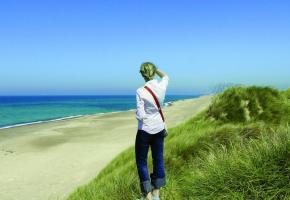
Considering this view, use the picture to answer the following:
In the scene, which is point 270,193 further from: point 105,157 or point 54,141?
point 54,141

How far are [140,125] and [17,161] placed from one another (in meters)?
15.5

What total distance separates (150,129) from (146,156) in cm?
45

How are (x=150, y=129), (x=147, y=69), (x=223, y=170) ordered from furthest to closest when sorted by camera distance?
1. (x=147, y=69)
2. (x=150, y=129)
3. (x=223, y=170)

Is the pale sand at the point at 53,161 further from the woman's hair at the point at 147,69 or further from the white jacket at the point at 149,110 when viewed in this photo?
the woman's hair at the point at 147,69

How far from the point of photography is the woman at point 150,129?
19.9ft

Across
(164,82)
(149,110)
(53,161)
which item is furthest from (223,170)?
(53,161)

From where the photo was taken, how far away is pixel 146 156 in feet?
20.6

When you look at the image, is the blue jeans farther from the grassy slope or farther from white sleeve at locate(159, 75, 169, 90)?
white sleeve at locate(159, 75, 169, 90)

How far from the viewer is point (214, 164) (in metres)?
6.20

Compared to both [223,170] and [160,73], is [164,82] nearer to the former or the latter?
[160,73]

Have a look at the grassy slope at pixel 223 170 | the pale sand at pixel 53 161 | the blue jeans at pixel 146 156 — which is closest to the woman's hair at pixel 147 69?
the blue jeans at pixel 146 156

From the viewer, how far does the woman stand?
607 centimetres

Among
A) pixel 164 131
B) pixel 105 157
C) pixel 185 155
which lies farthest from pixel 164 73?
pixel 105 157

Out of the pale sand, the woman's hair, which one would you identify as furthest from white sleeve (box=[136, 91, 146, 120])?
the pale sand
